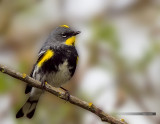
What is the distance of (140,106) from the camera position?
12.9ft

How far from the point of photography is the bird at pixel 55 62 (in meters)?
3.98

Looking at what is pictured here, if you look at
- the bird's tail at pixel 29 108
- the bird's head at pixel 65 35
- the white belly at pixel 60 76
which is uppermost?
the bird's head at pixel 65 35

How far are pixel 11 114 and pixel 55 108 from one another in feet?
1.71

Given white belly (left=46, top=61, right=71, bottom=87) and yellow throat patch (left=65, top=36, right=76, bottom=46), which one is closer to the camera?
white belly (left=46, top=61, right=71, bottom=87)

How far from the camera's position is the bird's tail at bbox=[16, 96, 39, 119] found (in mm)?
4309

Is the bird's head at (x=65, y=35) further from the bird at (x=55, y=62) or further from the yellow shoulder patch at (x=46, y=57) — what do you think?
the yellow shoulder patch at (x=46, y=57)

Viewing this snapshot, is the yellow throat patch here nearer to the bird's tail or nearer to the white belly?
the white belly

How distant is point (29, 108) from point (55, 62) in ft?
2.67

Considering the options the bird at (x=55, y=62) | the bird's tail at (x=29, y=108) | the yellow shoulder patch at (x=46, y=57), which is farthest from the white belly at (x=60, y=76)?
the bird's tail at (x=29, y=108)

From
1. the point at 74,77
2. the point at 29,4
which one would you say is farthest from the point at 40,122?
the point at 29,4

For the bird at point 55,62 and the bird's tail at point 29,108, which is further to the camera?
the bird's tail at point 29,108

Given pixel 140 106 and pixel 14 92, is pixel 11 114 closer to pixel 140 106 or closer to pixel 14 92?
pixel 14 92

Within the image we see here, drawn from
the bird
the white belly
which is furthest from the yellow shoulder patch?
the white belly

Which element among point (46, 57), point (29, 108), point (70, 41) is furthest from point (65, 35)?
point (29, 108)
